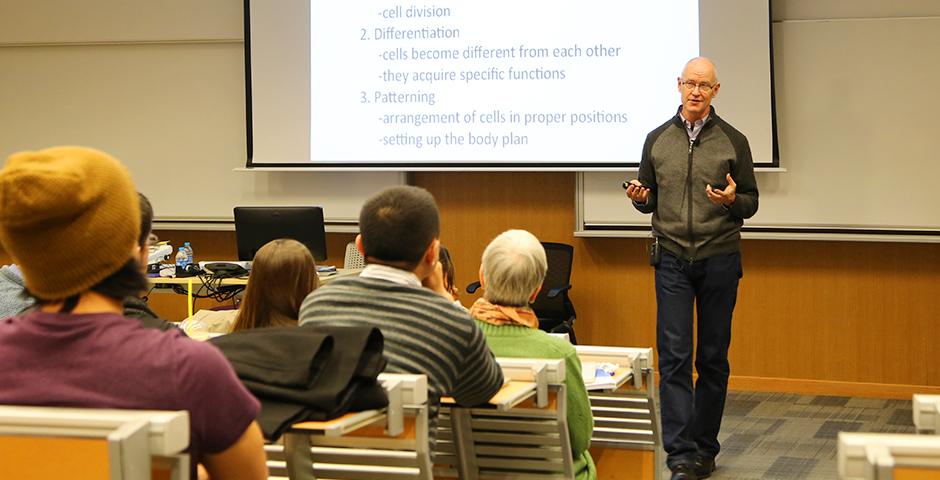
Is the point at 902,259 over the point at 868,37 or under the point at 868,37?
under

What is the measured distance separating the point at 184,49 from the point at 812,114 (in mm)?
4013

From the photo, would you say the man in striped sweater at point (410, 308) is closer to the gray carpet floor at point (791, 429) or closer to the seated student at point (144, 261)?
the seated student at point (144, 261)

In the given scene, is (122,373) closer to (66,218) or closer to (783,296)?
(66,218)

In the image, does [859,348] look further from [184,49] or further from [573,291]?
[184,49]

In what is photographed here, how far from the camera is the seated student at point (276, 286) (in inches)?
122

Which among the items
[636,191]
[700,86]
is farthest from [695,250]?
[700,86]

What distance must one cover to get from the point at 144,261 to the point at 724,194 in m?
2.82

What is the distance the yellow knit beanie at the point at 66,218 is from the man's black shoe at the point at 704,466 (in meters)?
3.32

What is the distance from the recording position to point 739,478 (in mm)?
4469

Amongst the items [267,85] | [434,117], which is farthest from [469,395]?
[267,85]

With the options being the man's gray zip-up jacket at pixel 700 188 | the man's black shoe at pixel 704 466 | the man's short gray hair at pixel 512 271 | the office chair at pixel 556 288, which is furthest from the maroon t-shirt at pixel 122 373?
the office chair at pixel 556 288

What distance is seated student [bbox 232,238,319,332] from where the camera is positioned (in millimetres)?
3094

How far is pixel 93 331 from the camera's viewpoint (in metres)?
1.51

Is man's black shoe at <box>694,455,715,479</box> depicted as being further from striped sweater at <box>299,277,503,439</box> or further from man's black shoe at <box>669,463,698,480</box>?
striped sweater at <box>299,277,503,439</box>
